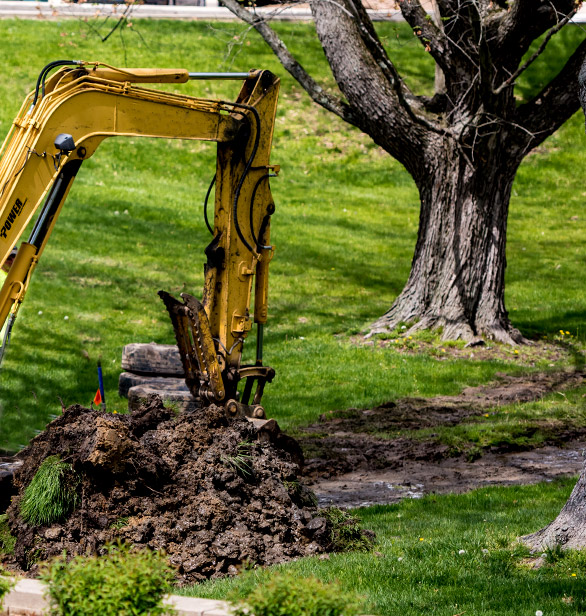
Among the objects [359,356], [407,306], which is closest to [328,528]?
[359,356]

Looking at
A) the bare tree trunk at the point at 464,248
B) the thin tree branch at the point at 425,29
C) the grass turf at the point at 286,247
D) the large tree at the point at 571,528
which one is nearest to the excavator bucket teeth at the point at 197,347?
the grass turf at the point at 286,247

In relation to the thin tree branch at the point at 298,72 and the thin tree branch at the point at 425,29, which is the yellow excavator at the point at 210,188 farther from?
the thin tree branch at the point at 298,72

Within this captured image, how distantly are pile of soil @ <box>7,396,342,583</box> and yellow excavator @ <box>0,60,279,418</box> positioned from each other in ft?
3.17

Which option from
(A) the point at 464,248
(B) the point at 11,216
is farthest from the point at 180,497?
(A) the point at 464,248

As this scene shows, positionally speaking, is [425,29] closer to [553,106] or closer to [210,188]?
[553,106]

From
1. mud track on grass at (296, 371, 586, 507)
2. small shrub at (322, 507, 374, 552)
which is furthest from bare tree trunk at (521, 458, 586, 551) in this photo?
mud track on grass at (296, 371, 586, 507)

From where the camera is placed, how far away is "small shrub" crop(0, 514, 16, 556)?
21.3ft

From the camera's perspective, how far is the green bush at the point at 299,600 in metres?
3.81

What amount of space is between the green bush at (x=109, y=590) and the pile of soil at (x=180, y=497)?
203 centimetres

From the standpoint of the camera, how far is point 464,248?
1380cm

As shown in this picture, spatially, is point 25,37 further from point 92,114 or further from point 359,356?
point 92,114

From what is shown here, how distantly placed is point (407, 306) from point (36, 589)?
32.8 ft

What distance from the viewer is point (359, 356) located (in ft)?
44.4

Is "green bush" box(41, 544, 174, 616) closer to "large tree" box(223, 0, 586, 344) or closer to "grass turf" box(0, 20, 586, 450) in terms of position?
"grass turf" box(0, 20, 586, 450)
